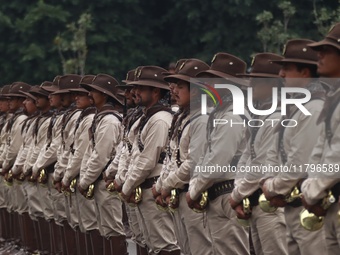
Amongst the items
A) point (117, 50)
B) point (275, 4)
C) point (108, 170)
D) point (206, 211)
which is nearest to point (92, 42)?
point (117, 50)

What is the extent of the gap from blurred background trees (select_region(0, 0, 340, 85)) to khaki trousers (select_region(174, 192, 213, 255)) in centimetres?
2442

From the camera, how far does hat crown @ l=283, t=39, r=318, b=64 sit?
898cm

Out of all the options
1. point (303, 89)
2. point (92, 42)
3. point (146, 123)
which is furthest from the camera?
→ point (92, 42)

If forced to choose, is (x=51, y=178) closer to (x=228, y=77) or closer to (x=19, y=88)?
(x=19, y=88)

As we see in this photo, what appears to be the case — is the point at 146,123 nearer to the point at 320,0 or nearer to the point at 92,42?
the point at 320,0

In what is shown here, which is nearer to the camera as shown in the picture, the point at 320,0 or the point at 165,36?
the point at 320,0

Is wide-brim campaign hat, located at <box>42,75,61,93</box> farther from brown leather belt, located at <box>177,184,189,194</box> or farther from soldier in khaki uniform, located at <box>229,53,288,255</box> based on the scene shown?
soldier in khaki uniform, located at <box>229,53,288,255</box>

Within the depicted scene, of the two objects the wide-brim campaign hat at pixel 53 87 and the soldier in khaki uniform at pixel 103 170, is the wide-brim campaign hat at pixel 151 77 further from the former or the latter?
the wide-brim campaign hat at pixel 53 87

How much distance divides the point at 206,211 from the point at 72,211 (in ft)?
14.0

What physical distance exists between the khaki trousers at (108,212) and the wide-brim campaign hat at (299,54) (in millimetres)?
4519

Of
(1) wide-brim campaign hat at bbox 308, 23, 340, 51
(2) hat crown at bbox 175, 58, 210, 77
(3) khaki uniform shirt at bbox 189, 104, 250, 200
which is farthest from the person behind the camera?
(2) hat crown at bbox 175, 58, 210, 77

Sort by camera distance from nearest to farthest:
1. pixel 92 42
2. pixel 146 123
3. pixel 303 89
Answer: pixel 303 89
pixel 146 123
pixel 92 42

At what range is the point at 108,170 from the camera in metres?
12.7

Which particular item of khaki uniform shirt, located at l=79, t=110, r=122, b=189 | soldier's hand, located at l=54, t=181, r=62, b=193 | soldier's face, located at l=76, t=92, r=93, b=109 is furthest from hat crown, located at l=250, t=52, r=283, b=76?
soldier's hand, located at l=54, t=181, r=62, b=193
